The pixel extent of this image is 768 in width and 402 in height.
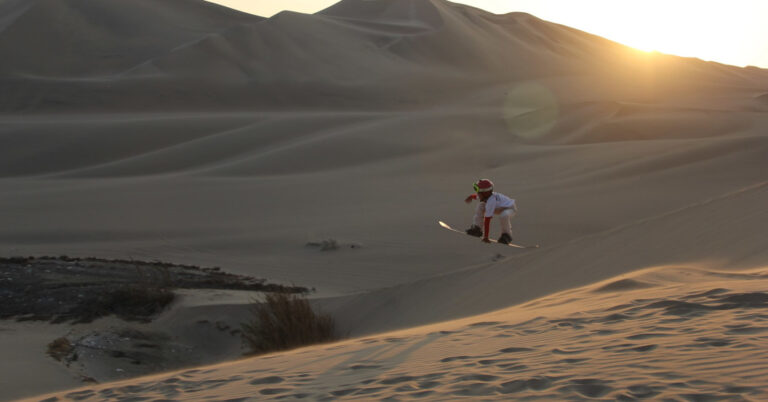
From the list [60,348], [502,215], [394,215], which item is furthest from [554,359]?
[394,215]

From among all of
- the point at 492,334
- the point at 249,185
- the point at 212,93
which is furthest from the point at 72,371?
the point at 212,93

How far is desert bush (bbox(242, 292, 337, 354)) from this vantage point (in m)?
7.17

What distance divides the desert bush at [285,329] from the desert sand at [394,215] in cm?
36

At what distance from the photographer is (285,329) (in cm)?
723

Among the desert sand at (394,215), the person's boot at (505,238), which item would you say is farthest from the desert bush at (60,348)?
the person's boot at (505,238)

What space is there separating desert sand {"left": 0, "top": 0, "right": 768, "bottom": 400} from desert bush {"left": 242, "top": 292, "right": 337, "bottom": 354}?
36cm

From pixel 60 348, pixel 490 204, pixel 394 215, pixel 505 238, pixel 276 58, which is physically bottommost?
pixel 60 348

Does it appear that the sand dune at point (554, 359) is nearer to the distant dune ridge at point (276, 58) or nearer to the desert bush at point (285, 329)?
the desert bush at point (285, 329)

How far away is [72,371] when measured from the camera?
21.6 feet

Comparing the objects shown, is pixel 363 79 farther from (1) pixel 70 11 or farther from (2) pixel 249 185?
(2) pixel 249 185

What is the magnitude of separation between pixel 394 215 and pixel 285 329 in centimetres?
891

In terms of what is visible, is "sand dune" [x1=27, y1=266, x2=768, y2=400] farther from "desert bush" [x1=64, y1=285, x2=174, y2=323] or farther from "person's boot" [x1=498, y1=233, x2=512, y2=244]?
"person's boot" [x1=498, y1=233, x2=512, y2=244]

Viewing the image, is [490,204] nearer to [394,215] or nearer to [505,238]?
[505,238]

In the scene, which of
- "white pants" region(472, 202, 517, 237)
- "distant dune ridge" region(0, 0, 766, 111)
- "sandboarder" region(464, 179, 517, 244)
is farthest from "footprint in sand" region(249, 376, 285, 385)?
"distant dune ridge" region(0, 0, 766, 111)
